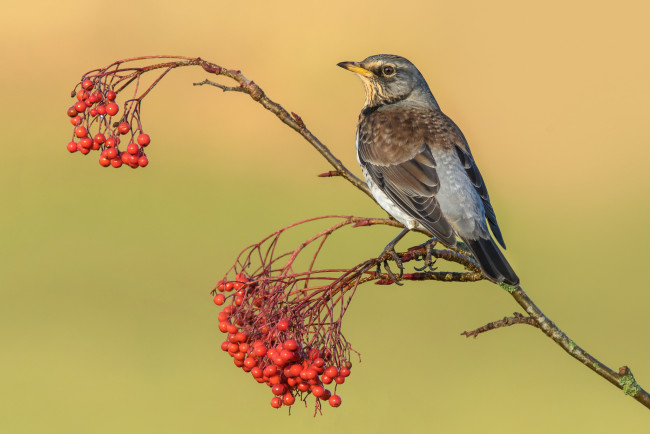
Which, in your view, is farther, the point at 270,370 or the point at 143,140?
the point at 143,140

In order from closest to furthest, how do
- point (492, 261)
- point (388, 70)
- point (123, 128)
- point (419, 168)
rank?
point (123, 128) → point (492, 261) → point (419, 168) → point (388, 70)

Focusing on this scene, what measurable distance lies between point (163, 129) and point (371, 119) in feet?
29.8

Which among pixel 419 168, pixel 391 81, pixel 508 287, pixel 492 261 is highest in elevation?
pixel 391 81

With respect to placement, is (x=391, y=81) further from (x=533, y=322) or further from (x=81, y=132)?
(x=533, y=322)

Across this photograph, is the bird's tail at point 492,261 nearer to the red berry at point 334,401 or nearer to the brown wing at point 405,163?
the brown wing at point 405,163

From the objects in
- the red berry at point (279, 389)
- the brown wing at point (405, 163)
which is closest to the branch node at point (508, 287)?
the brown wing at point (405, 163)

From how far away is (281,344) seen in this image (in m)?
2.85

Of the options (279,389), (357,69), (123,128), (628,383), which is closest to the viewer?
(628,383)

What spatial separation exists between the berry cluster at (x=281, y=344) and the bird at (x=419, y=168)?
759 millimetres

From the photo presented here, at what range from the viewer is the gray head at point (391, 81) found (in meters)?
5.04

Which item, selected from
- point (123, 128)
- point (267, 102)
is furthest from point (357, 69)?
point (123, 128)

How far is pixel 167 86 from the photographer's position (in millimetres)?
13906

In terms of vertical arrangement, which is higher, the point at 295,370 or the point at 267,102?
the point at 267,102

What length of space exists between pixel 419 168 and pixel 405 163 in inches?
3.6
